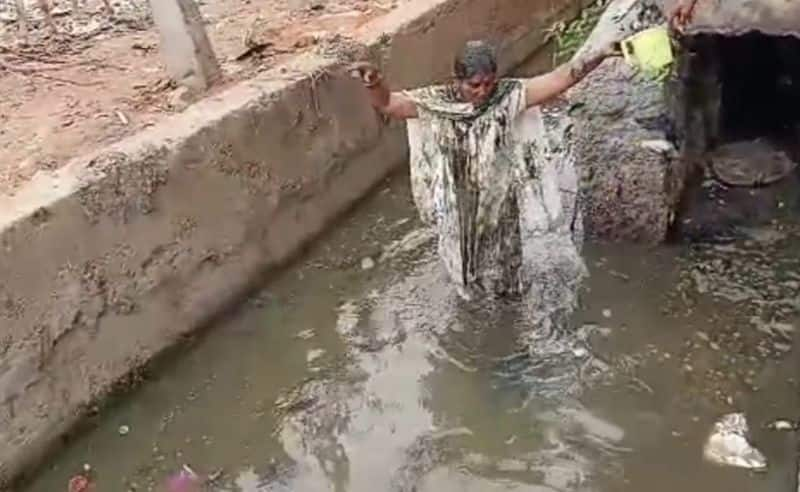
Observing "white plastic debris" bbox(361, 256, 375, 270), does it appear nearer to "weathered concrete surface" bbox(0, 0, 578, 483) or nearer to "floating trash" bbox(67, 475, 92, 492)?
"weathered concrete surface" bbox(0, 0, 578, 483)

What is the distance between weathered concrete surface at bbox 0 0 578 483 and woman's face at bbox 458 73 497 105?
132cm

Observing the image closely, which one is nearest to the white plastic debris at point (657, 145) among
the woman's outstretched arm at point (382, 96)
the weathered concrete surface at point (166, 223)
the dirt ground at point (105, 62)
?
the woman's outstretched arm at point (382, 96)

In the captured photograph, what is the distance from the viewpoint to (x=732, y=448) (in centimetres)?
462

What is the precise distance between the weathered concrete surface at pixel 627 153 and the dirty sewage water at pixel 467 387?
0.16 metres

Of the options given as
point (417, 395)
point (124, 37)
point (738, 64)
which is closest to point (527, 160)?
point (417, 395)

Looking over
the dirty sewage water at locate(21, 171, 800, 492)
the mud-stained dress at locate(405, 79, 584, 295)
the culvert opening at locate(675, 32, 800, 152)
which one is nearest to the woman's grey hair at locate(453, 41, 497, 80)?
the mud-stained dress at locate(405, 79, 584, 295)

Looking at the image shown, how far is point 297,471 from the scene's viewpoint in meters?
4.73

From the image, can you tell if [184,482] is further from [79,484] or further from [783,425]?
[783,425]

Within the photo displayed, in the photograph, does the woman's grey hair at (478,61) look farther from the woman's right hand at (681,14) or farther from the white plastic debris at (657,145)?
the white plastic debris at (657,145)

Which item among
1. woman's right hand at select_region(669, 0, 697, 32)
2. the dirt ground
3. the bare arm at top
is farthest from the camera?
the dirt ground

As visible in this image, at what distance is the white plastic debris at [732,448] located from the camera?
4.57 m

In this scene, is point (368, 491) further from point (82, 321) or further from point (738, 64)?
point (738, 64)

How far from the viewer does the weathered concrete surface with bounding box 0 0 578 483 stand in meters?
4.72

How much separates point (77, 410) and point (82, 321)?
0.37 m
